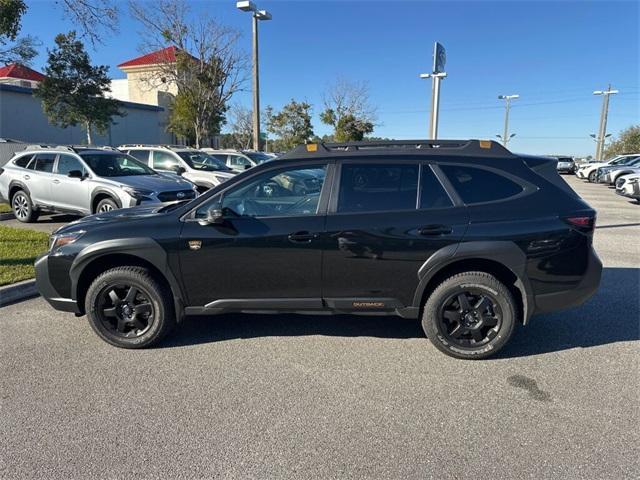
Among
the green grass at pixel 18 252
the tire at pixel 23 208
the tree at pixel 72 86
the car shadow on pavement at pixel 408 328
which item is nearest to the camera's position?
the car shadow on pavement at pixel 408 328

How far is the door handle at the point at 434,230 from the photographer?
3.46 metres

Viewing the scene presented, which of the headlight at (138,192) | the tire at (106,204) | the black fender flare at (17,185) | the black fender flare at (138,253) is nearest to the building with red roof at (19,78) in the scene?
the black fender flare at (17,185)

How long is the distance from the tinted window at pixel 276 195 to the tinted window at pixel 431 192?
0.84 meters

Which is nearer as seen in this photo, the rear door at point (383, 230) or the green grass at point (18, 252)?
the rear door at point (383, 230)

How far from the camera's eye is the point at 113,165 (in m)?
9.17

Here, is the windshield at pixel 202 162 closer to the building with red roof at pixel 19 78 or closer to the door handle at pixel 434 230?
the door handle at pixel 434 230

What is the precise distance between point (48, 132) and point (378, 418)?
3179cm

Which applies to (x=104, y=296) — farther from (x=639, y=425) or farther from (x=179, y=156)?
(x=179, y=156)

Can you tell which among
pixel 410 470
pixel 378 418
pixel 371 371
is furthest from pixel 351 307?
pixel 410 470

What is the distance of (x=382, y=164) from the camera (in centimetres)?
364

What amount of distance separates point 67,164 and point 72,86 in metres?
14.0

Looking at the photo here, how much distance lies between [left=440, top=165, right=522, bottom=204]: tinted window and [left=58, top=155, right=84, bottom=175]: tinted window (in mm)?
8041

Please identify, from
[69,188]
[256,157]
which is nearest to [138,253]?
[69,188]

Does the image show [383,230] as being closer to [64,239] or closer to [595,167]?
[64,239]
